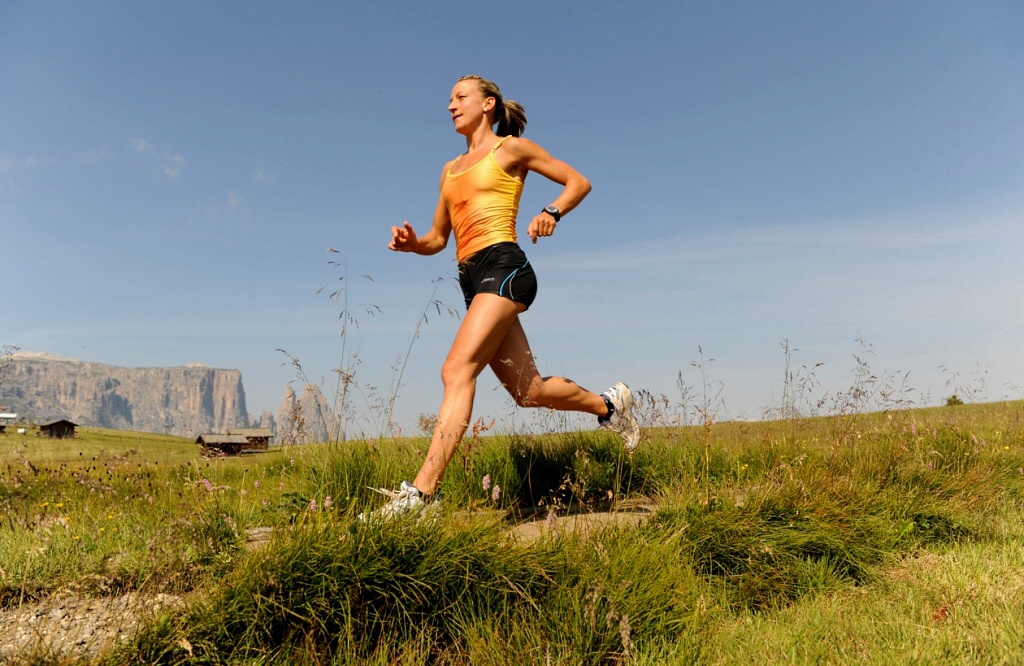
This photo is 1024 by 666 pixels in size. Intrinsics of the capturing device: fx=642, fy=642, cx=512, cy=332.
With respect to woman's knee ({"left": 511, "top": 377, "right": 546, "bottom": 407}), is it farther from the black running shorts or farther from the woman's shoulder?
the woman's shoulder

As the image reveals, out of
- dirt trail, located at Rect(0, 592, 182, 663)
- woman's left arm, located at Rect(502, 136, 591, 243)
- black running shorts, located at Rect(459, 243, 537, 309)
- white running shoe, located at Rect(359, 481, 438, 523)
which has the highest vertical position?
woman's left arm, located at Rect(502, 136, 591, 243)

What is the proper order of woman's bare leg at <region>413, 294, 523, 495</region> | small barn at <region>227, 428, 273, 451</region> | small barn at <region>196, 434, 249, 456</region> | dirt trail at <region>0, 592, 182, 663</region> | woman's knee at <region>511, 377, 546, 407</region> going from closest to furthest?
dirt trail at <region>0, 592, 182, 663</region>
woman's bare leg at <region>413, 294, 523, 495</region>
woman's knee at <region>511, 377, 546, 407</region>
small barn at <region>196, 434, 249, 456</region>
small barn at <region>227, 428, 273, 451</region>

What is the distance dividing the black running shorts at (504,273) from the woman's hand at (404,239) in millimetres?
606

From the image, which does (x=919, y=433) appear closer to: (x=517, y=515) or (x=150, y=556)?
(x=517, y=515)

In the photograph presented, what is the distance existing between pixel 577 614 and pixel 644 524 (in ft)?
3.61

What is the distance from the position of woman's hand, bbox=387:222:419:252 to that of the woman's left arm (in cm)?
88

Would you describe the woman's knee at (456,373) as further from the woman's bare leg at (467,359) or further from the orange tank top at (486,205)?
the orange tank top at (486,205)

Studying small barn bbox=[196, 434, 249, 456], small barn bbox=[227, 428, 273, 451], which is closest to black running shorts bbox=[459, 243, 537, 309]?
small barn bbox=[196, 434, 249, 456]

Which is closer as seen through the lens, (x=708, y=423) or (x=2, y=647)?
(x=2, y=647)

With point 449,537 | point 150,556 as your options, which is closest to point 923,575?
point 449,537

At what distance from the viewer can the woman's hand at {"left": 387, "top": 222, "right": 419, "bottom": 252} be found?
4.46m

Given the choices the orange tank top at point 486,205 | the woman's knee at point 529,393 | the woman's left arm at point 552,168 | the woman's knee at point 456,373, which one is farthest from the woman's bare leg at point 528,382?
the woman's left arm at point 552,168

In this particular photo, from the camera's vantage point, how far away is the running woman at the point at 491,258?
375 centimetres

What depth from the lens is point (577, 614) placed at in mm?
2576
